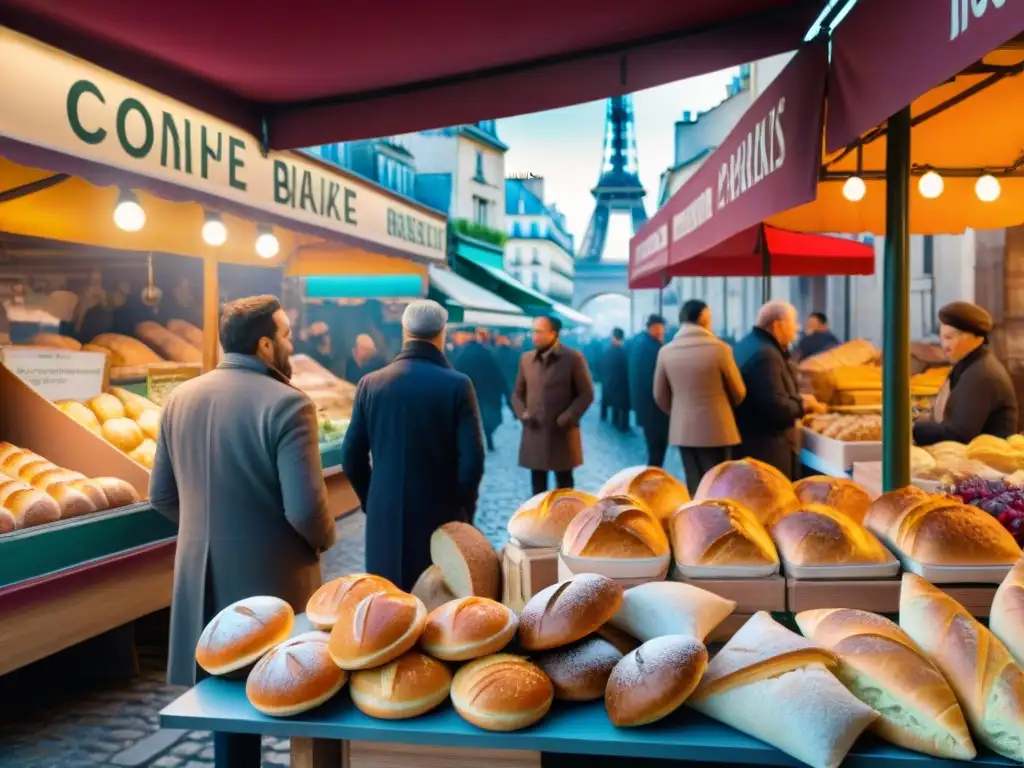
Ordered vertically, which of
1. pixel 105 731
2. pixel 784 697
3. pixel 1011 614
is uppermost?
pixel 1011 614

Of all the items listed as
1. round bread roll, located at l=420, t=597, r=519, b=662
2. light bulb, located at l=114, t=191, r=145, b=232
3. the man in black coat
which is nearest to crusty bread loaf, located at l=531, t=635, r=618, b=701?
round bread roll, located at l=420, t=597, r=519, b=662

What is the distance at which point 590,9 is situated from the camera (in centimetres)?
340

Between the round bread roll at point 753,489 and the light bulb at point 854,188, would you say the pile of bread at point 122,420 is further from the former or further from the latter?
the light bulb at point 854,188

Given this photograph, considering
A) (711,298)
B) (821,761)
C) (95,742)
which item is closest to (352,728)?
(821,761)

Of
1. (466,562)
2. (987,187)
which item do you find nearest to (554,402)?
(987,187)

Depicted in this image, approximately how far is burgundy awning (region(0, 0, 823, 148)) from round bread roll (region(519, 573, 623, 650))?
230cm

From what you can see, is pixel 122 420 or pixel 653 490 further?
pixel 122 420

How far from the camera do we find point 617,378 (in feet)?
51.0

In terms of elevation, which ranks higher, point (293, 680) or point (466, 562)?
point (466, 562)

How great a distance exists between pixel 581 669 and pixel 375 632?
439 millimetres

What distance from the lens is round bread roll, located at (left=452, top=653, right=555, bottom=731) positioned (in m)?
1.73

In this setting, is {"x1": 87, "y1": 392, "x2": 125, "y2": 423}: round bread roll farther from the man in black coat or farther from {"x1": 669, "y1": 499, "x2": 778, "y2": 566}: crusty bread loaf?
{"x1": 669, "y1": 499, "x2": 778, "y2": 566}: crusty bread loaf

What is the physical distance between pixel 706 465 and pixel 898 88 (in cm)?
473

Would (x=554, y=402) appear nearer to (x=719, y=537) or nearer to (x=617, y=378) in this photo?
(x=719, y=537)
